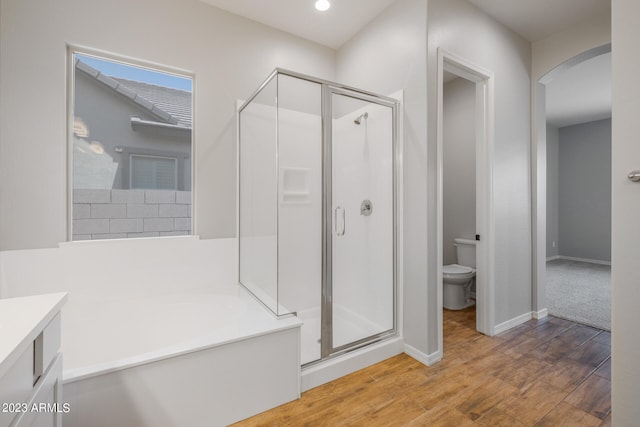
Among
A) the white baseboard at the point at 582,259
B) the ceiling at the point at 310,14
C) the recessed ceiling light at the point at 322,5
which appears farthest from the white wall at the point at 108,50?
the white baseboard at the point at 582,259

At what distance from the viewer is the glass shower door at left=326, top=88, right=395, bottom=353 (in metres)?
2.24

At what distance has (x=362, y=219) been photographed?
8.48 feet

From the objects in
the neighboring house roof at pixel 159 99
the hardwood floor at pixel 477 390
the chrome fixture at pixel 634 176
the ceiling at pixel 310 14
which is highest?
the ceiling at pixel 310 14

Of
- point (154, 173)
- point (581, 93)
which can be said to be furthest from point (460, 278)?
point (581, 93)

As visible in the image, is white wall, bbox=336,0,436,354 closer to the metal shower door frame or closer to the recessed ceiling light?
the metal shower door frame

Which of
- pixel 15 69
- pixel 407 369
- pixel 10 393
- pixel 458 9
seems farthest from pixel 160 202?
pixel 458 9

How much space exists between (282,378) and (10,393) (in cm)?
129

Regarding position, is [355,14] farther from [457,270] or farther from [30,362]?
[30,362]

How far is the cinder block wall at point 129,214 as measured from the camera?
2131 millimetres

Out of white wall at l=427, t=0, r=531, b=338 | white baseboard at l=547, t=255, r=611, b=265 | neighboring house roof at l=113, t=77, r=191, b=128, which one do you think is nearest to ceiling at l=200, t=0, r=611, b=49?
white wall at l=427, t=0, r=531, b=338

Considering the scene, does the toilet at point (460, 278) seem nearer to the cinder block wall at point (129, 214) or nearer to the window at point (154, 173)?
the cinder block wall at point (129, 214)

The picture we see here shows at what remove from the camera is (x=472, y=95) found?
11.7 feet

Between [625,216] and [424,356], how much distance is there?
1.48 meters

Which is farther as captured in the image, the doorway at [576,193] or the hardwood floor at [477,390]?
the doorway at [576,193]
